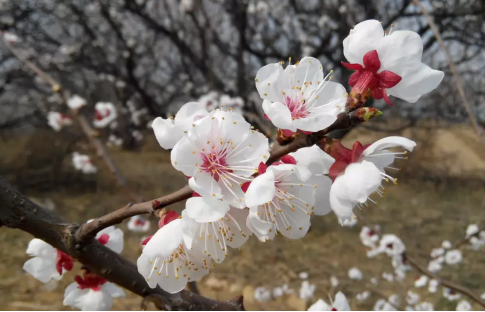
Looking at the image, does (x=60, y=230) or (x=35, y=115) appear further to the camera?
(x=35, y=115)

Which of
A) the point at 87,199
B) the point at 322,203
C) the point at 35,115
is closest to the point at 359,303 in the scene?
the point at 322,203

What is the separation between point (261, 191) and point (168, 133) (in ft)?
0.35

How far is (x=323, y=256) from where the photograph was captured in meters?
2.82

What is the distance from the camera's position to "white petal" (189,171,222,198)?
31cm

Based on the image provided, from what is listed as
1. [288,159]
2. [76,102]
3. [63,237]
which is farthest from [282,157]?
[76,102]

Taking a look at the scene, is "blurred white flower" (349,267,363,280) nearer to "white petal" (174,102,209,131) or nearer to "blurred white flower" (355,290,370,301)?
"blurred white flower" (355,290,370,301)

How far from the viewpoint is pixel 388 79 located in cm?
36

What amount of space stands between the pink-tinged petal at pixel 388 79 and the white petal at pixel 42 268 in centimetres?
49

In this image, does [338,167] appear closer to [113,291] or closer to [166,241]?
[166,241]

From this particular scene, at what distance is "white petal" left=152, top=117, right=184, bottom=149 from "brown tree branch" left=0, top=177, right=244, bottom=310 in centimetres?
15

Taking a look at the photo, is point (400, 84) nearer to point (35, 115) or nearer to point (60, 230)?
point (60, 230)

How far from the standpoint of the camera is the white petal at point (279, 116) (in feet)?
1.05

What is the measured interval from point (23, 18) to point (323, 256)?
155 inches

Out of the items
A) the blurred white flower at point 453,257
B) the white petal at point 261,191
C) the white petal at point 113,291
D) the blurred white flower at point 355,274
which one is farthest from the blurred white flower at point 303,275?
the white petal at point 261,191
